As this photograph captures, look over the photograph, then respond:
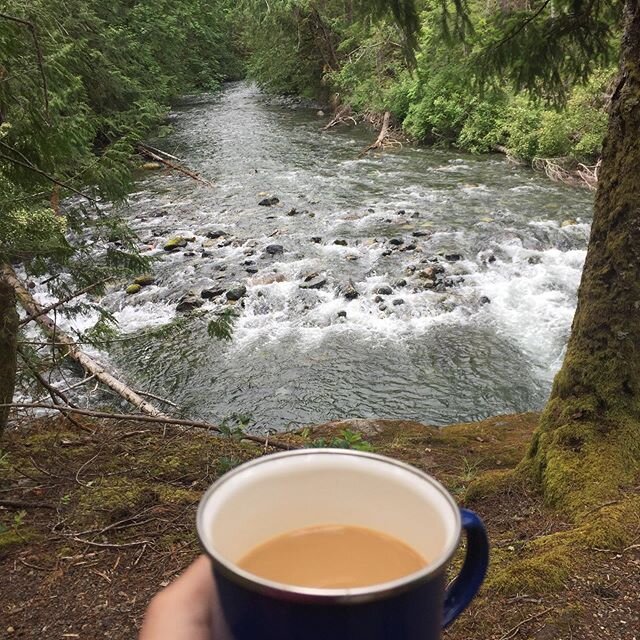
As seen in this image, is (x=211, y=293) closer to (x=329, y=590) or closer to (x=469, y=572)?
(x=469, y=572)

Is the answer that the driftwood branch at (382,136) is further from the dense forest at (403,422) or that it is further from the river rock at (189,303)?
the dense forest at (403,422)

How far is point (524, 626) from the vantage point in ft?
6.21

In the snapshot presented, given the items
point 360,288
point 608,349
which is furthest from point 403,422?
point 360,288

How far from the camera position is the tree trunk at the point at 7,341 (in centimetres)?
279

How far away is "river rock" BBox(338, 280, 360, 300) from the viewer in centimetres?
879

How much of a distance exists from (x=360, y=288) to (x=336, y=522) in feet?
27.0

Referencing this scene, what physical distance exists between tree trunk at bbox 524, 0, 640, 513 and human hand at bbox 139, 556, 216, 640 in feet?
8.18

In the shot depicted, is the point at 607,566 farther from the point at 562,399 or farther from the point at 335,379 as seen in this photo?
the point at 335,379

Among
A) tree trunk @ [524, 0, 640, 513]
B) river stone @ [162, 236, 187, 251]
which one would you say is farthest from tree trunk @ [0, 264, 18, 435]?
river stone @ [162, 236, 187, 251]

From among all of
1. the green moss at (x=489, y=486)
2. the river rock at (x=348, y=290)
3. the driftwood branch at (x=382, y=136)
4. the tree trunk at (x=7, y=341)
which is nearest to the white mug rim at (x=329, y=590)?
the tree trunk at (x=7, y=341)

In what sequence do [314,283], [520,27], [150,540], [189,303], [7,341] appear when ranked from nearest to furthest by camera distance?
1. [150,540]
2. [7,341]
3. [520,27]
4. [189,303]
5. [314,283]

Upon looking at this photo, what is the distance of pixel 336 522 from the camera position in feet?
2.73

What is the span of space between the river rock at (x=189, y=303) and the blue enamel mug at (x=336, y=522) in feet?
26.4

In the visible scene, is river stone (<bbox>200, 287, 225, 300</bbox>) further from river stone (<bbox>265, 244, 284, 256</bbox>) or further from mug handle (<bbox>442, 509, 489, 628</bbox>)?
mug handle (<bbox>442, 509, 489, 628</bbox>)
